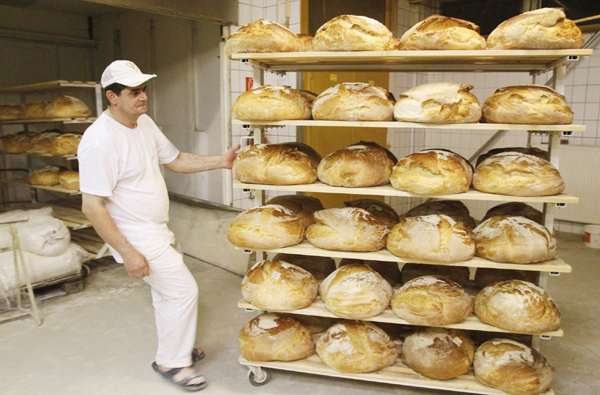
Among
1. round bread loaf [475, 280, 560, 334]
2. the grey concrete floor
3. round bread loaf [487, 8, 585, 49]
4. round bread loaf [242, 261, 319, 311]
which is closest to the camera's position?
round bread loaf [487, 8, 585, 49]

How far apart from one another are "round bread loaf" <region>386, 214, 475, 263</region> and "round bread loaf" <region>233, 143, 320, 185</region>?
53 cm

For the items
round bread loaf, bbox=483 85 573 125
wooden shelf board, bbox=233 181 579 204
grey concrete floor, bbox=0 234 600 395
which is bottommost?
grey concrete floor, bbox=0 234 600 395

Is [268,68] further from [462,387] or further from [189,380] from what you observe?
[462,387]

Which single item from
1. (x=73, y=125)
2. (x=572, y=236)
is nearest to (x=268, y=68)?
(x=73, y=125)

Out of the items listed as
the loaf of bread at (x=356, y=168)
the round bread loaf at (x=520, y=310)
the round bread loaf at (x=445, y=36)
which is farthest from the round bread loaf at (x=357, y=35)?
the round bread loaf at (x=520, y=310)

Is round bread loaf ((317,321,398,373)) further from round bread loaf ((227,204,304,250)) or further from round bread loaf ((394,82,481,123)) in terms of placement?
round bread loaf ((394,82,481,123))

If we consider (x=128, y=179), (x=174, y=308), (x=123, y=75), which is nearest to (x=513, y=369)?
(x=174, y=308)

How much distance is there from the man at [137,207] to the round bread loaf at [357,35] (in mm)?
880

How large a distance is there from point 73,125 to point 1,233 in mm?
2369

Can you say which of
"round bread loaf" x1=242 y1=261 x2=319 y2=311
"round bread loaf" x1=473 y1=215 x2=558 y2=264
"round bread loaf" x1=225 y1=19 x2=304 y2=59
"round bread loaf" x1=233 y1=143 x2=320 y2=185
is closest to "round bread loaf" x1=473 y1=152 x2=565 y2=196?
"round bread loaf" x1=473 y1=215 x2=558 y2=264

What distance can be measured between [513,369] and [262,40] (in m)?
1.84

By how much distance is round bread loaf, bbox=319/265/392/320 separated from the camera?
2031 mm

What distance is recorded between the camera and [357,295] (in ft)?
6.68

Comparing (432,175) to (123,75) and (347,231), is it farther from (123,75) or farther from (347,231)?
(123,75)
